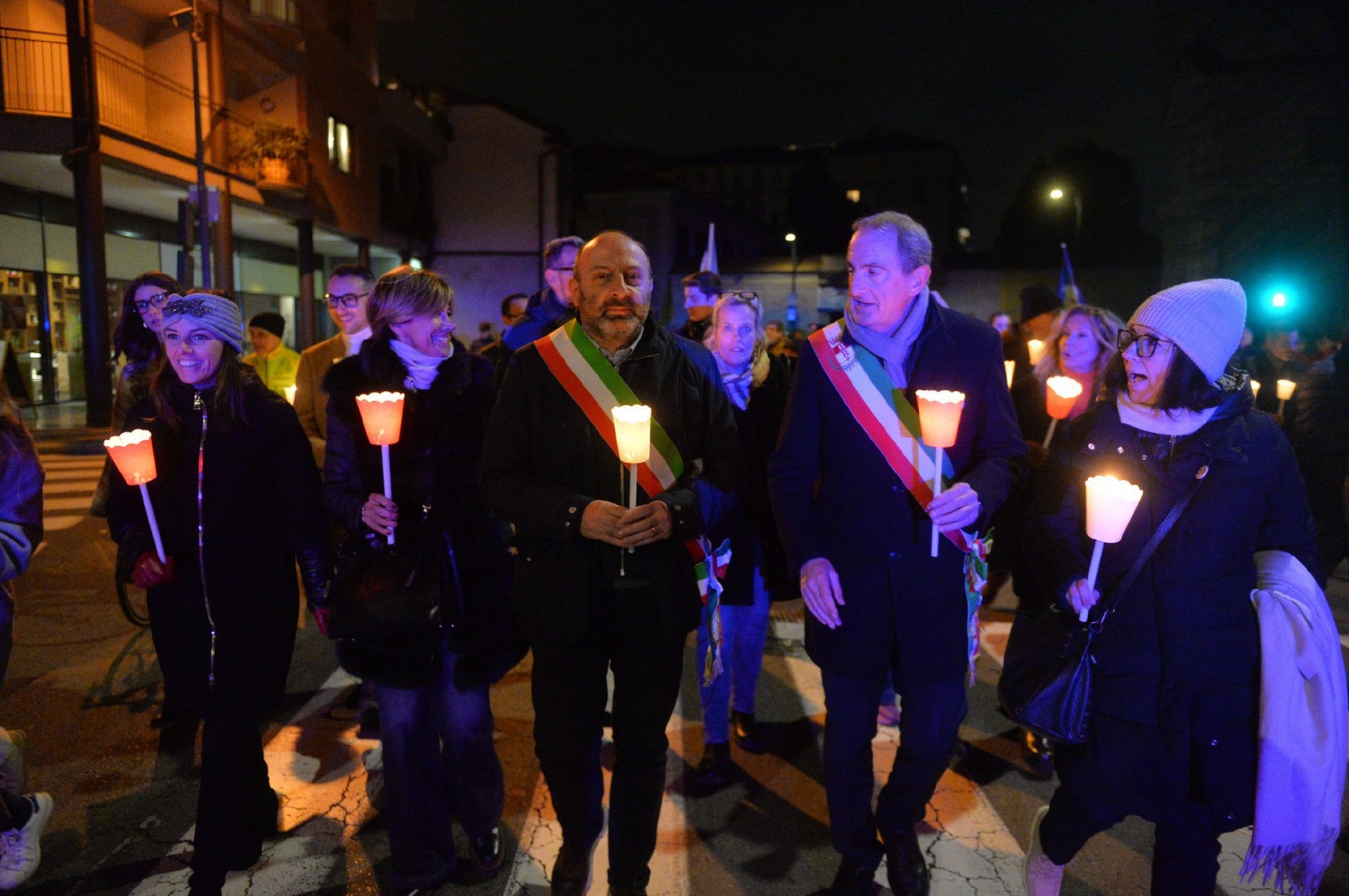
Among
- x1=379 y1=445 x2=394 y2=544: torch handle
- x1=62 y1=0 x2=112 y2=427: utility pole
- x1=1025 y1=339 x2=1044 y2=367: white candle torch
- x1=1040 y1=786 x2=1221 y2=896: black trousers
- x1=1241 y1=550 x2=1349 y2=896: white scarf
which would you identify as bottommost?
x1=1040 y1=786 x2=1221 y2=896: black trousers

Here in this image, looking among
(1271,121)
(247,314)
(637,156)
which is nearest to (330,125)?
(247,314)

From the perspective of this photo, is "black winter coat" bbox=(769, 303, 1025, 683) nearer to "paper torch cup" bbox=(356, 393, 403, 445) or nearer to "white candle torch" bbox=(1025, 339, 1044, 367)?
"paper torch cup" bbox=(356, 393, 403, 445)

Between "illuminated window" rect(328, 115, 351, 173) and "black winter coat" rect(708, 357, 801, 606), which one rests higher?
"illuminated window" rect(328, 115, 351, 173)

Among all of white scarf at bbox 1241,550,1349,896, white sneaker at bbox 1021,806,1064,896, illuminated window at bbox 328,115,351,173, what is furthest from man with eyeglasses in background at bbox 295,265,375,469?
illuminated window at bbox 328,115,351,173

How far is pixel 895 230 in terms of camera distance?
9.19 feet

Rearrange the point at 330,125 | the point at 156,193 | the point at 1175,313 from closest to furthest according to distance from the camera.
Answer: the point at 1175,313 < the point at 156,193 < the point at 330,125

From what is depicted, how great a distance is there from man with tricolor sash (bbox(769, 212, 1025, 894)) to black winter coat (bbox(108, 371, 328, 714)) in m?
1.76

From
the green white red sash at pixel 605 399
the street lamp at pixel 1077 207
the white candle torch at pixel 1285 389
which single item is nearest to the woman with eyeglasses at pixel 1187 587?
the green white red sash at pixel 605 399

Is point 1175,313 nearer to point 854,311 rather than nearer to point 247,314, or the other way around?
point 854,311

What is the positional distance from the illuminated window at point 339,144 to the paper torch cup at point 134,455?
20.9m

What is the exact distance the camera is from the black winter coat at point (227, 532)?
2830 millimetres

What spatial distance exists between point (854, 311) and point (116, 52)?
18622 mm

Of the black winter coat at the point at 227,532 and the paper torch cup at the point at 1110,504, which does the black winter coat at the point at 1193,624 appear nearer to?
the paper torch cup at the point at 1110,504

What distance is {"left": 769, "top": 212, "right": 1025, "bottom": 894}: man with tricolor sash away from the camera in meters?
2.78
